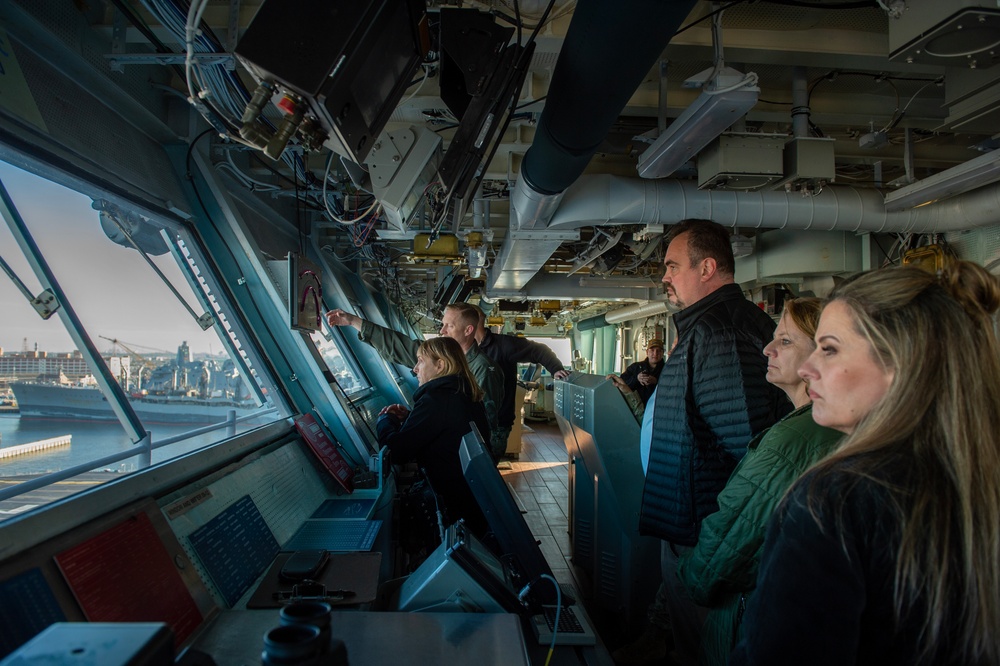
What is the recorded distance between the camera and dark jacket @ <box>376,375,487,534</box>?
104 inches

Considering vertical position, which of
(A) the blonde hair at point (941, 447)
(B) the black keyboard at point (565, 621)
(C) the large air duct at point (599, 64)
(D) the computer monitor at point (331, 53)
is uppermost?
(C) the large air duct at point (599, 64)

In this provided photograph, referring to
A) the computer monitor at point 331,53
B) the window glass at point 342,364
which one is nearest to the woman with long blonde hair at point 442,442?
the computer monitor at point 331,53

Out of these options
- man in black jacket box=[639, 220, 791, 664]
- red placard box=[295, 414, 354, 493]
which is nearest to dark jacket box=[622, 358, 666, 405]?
red placard box=[295, 414, 354, 493]

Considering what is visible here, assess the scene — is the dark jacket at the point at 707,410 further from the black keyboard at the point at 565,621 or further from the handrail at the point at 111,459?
the handrail at the point at 111,459

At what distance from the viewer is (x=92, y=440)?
6.37 feet

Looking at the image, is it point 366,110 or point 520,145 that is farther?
point 520,145

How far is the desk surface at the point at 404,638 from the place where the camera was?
1.08 meters

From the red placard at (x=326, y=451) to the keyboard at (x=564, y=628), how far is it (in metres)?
1.52

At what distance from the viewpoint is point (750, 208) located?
12.1 ft

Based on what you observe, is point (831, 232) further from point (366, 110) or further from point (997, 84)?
point (366, 110)

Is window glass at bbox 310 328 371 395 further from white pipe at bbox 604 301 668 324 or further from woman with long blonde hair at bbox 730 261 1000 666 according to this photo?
woman with long blonde hair at bbox 730 261 1000 666

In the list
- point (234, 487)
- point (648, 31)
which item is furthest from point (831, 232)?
point (234, 487)

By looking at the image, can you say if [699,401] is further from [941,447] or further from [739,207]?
[739,207]

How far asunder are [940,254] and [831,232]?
817 mm
